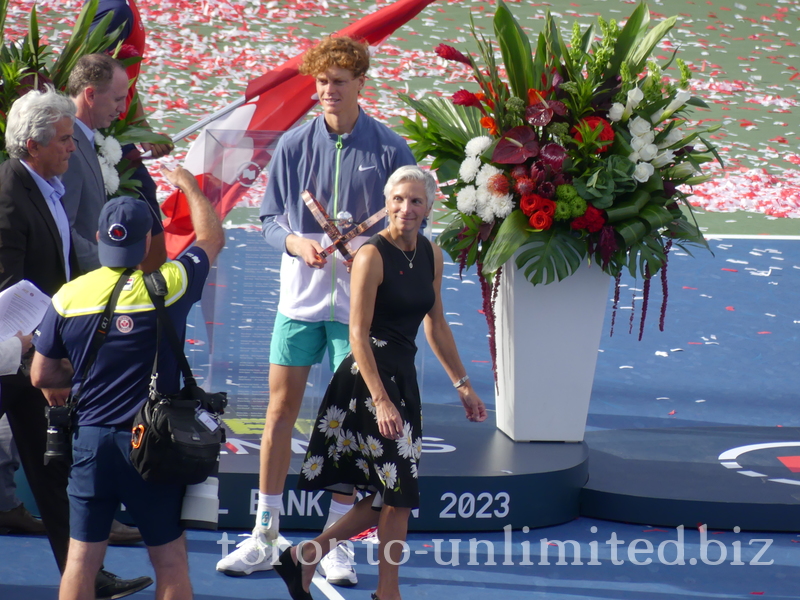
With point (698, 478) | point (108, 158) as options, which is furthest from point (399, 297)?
point (698, 478)

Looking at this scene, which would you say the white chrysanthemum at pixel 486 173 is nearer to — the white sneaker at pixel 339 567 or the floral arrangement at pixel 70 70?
the floral arrangement at pixel 70 70

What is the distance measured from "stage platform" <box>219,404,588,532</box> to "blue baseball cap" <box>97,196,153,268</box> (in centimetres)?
143

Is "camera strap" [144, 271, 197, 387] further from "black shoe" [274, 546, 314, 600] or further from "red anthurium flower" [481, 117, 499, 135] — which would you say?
"red anthurium flower" [481, 117, 499, 135]

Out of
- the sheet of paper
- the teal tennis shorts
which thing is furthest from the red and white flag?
the sheet of paper

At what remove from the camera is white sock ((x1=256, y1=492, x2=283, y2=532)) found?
3498 millimetres

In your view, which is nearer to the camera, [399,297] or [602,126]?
[399,297]

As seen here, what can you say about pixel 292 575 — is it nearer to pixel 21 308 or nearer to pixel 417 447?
pixel 417 447

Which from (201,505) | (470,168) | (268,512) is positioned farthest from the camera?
(470,168)

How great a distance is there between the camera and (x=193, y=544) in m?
3.68

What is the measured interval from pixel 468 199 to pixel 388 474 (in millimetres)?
1583

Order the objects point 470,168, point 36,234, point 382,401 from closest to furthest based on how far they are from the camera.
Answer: point 36,234, point 382,401, point 470,168

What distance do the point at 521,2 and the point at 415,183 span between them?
46.4ft

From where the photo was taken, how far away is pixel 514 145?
4156 mm

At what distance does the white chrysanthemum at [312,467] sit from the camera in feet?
10.4
